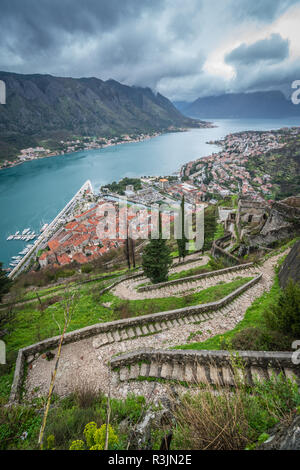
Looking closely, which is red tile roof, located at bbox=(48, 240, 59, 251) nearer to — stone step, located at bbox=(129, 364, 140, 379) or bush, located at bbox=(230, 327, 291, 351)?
stone step, located at bbox=(129, 364, 140, 379)

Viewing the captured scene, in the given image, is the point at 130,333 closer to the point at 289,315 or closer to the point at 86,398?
the point at 86,398

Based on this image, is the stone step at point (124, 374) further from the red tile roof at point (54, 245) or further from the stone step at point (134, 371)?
the red tile roof at point (54, 245)

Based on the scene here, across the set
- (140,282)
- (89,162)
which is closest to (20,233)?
(140,282)

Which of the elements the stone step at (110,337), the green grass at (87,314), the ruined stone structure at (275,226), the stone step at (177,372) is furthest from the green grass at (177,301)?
the ruined stone structure at (275,226)

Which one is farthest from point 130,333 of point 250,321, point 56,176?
point 56,176

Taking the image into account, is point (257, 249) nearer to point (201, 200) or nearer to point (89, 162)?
point (201, 200)

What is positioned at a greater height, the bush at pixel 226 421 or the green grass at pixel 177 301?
the bush at pixel 226 421
